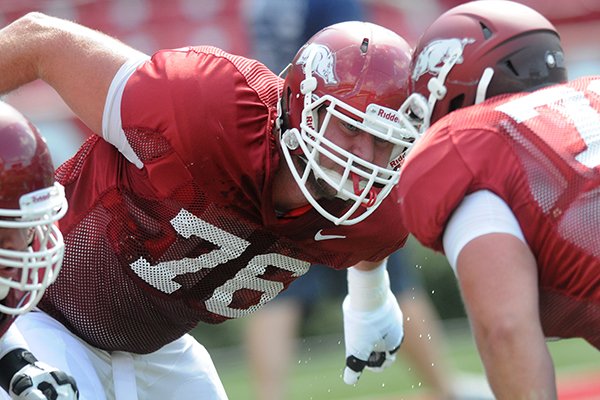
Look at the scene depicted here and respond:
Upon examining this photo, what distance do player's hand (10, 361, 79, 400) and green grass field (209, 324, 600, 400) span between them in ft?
8.56

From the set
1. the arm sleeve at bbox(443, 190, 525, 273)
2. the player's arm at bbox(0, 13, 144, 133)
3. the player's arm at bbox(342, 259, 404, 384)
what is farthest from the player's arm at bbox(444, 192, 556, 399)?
the player's arm at bbox(342, 259, 404, 384)

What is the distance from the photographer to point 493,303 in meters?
2.04

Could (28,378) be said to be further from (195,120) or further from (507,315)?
(507,315)

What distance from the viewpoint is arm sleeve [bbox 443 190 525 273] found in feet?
6.91

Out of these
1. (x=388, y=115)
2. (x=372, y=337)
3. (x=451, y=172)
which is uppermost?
(x=451, y=172)

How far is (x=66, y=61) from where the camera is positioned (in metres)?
3.01

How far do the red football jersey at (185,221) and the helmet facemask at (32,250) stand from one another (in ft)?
1.54

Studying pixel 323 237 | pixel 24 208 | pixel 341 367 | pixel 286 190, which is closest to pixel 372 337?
pixel 323 237

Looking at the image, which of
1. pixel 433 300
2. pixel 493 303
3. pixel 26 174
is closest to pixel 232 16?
pixel 433 300

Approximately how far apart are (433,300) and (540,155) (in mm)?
4963

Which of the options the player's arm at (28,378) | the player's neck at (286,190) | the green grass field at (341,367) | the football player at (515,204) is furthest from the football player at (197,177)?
the green grass field at (341,367)

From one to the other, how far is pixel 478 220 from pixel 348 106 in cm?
82

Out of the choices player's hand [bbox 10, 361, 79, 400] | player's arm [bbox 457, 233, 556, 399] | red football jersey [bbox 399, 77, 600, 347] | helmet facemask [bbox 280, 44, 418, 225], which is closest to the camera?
player's arm [bbox 457, 233, 556, 399]

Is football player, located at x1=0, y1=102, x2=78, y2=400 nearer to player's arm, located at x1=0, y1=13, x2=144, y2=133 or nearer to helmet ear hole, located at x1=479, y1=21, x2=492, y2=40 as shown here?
player's arm, located at x1=0, y1=13, x2=144, y2=133
